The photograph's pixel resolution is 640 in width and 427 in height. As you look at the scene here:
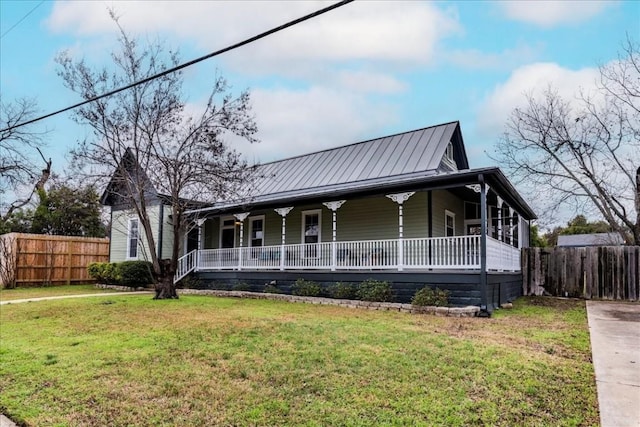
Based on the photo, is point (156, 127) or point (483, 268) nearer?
point (483, 268)

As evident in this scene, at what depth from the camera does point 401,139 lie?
17.5 metres

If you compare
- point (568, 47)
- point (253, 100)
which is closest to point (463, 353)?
point (253, 100)

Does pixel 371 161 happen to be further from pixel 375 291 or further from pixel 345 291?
pixel 375 291

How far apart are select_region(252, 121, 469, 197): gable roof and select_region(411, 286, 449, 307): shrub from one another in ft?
16.2

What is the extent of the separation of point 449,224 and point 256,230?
7993 millimetres

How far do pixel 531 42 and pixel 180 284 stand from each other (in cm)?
1480

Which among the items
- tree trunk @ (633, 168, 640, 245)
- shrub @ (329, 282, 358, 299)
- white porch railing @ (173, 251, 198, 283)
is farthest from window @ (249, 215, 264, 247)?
tree trunk @ (633, 168, 640, 245)

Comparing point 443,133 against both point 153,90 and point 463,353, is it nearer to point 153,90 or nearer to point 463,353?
point 153,90

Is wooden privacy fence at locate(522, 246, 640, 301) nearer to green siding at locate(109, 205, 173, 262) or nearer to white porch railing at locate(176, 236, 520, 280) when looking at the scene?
white porch railing at locate(176, 236, 520, 280)

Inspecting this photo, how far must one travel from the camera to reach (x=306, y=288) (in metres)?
13.5

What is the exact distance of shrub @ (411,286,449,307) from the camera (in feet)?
35.6

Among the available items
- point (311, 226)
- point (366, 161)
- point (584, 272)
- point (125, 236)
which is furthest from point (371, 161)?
point (125, 236)

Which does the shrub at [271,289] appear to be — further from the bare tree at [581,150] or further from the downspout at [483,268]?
the bare tree at [581,150]

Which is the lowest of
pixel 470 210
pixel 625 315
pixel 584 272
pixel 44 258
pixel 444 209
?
pixel 625 315
